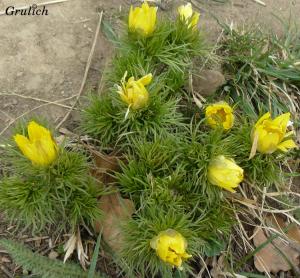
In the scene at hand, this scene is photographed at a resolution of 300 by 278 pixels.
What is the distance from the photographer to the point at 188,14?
6.79 feet

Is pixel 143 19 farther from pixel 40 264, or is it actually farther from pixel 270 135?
pixel 40 264

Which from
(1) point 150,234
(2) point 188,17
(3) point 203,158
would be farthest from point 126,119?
(2) point 188,17

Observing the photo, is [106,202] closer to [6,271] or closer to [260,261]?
[6,271]

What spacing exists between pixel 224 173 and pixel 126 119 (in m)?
0.39

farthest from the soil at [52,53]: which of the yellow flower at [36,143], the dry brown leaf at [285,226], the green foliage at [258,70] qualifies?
the dry brown leaf at [285,226]

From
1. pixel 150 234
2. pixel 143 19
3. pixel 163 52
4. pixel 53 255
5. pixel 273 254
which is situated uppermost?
pixel 143 19

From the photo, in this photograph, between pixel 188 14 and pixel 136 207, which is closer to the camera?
pixel 136 207

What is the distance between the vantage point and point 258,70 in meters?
2.30

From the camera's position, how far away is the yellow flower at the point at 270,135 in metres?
1.74

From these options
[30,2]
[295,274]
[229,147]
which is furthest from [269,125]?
[30,2]

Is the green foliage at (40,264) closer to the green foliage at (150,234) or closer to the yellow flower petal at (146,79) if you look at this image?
the green foliage at (150,234)

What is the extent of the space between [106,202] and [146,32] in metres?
0.65

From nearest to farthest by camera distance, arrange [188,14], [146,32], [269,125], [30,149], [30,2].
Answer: [30,149] → [269,125] → [146,32] → [188,14] → [30,2]

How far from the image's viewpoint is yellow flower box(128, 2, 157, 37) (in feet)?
6.07
